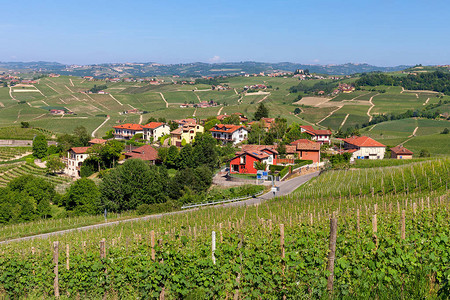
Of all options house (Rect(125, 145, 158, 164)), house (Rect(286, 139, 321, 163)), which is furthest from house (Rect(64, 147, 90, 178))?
house (Rect(286, 139, 321, 163))

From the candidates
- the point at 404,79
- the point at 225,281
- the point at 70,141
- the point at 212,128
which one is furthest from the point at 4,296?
the point at 404,79

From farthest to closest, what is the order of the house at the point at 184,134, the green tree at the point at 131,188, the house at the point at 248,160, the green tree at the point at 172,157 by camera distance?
1. the house at the point at 184,134
2. the green tree at the point at 172,157
3. the house at the point at 248,160
4. the green tree at the point at 131,188

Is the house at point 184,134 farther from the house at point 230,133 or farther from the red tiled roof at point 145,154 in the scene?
the red tiled roof at point 145,154

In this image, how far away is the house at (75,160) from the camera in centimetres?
6103

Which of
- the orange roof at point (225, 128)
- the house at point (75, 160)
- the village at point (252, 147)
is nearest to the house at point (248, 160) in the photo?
the village at point (252, 147)

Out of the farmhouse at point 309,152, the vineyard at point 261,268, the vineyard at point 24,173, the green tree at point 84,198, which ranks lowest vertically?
the vineyard at point 24,173

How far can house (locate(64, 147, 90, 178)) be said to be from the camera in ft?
200

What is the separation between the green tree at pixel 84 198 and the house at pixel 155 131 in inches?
1595

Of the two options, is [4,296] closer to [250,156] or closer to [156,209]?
[156,209]

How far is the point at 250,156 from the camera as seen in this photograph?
5209 centimetres

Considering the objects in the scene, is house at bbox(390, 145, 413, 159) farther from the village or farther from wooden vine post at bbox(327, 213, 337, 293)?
wooden vine post at bbox(327, 213, 337, 293)

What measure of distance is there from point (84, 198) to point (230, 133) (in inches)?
1503

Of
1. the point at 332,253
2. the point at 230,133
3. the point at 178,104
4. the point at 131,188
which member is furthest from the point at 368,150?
the point at 178,104

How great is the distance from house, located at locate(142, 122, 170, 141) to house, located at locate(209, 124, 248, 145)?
33.8 feet
